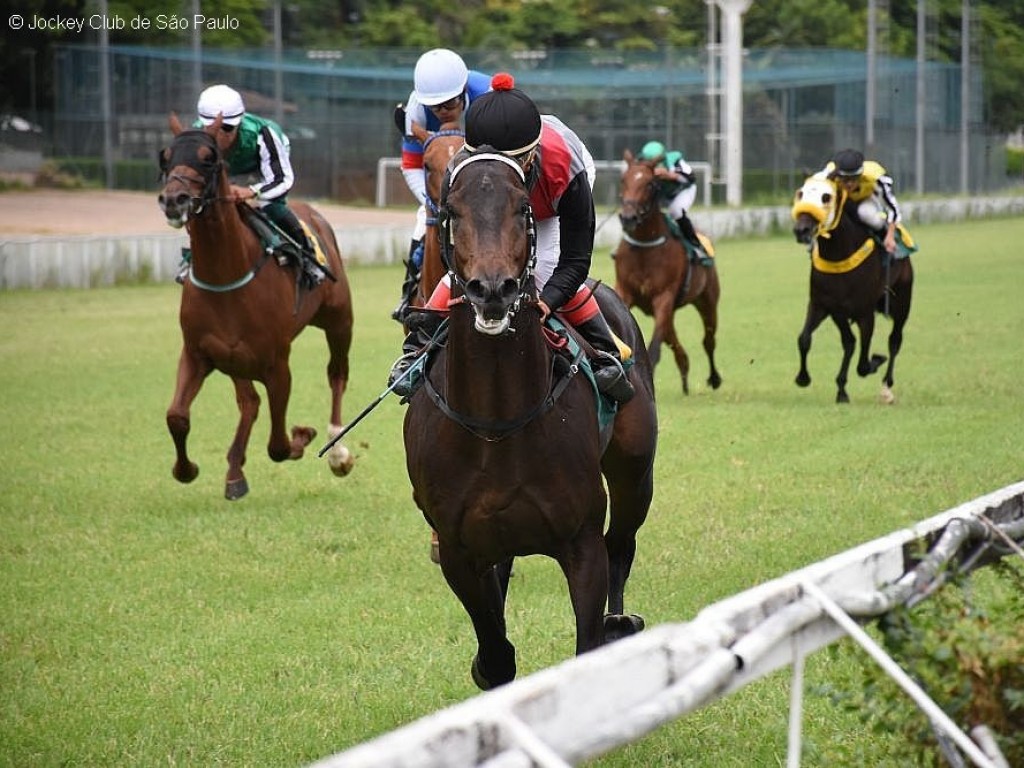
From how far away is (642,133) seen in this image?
5022cm

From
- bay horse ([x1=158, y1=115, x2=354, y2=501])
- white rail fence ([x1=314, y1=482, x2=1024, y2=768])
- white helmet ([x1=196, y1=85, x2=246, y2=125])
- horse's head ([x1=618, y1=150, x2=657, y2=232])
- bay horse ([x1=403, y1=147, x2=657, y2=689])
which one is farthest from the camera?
horse's head ([x1=618, y1=150, x2=657, y2=232])

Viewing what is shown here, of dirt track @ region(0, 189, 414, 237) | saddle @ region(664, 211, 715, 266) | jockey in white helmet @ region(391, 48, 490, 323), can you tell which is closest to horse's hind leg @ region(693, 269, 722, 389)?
saddle @ region(664, 211, 715, 266)

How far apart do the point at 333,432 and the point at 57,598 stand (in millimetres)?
4239

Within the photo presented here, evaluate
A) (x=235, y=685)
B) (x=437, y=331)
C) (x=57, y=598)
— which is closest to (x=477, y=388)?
(x=437, y=331)

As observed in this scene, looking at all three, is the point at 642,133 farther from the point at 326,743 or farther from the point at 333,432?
the point at 326,743

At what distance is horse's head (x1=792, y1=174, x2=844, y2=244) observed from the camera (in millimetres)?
15625

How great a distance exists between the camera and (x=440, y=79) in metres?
8.68

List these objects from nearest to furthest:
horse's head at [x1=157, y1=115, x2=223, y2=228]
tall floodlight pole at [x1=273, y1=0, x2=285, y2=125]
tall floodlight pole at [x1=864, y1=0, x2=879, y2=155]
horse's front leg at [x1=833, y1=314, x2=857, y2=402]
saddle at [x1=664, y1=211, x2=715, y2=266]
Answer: horse's head at [x1=157, y1=115, x2=223, y2=228], horse's front leg at [x1=833, y1=314, x2=857, y2=402], saddle at [x1=664, y1=211, x2=715, y2=266], tall floodlight pole at [x1=273, y1=0, x2=285, y2=125], tall floodlight pole at [x1=864, y1=0, x2=879, y2=155]

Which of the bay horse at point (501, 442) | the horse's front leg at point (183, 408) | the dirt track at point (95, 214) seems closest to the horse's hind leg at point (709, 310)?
the horse's front leg at point (183, 408)

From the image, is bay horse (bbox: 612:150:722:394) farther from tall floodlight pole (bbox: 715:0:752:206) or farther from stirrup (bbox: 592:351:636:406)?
tall floodlight pole (bbox: 715:0:752:206)

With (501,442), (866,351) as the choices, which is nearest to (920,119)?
(866,351)

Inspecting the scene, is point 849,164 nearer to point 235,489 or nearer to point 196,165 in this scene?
point 235,489

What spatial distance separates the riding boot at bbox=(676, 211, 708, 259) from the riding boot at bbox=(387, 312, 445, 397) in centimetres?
1092

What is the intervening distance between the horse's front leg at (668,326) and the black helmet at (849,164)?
2.03m
